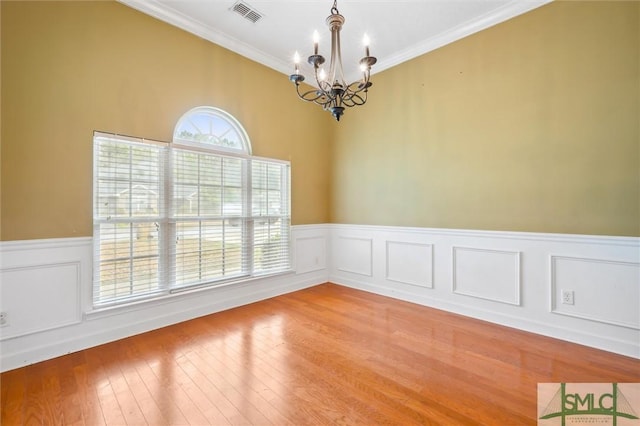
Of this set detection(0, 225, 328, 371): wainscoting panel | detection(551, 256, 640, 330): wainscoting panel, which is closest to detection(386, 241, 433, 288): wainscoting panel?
detection(551, 256, 640, 330): wainscoting panel

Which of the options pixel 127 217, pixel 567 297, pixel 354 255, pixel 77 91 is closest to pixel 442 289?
pixel 567 297

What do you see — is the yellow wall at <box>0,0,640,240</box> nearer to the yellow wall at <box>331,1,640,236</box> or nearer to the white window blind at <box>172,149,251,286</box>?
the yellow wall at <box>331,1,640,236</box>

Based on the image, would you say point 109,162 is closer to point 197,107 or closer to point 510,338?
point 197,107

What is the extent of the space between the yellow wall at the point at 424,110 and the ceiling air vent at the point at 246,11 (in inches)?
22.7

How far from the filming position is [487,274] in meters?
3.14

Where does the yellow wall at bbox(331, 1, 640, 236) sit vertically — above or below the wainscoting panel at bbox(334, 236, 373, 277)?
above

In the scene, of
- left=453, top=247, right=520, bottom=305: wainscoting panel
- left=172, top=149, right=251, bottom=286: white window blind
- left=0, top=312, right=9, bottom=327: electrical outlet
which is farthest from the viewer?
left=172, top=149, right=251, bottom=286: white window blind

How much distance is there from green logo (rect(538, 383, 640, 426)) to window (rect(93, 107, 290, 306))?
3036mm

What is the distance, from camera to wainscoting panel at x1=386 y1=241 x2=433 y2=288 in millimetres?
3598

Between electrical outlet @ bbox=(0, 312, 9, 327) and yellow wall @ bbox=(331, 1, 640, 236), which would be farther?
yellow wall @ bbox=(331, 1, 640, 236)

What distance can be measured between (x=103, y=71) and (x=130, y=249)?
1653mm

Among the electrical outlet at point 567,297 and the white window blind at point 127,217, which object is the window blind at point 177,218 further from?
the electrical outlet at point 567,297

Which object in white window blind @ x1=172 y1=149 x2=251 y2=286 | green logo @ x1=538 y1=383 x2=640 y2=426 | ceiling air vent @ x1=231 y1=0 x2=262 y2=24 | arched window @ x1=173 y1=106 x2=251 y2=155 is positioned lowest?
green logo @ x1=538 y1=383 x2=640 y2=426

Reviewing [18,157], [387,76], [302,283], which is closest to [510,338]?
[302,283]
